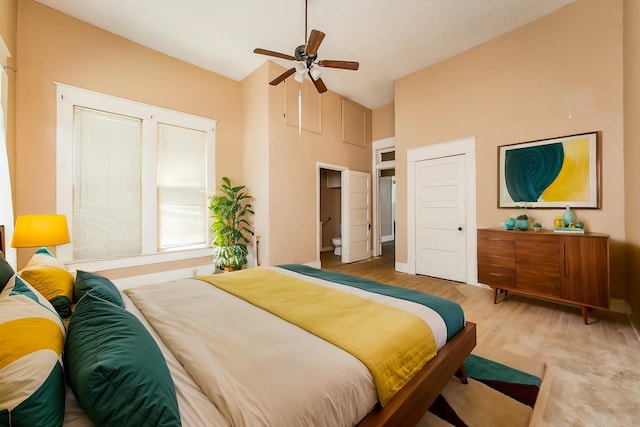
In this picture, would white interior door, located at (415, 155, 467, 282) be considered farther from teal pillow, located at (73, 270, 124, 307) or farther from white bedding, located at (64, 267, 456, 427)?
teal pillow, located at (73, 270, 124, 307)

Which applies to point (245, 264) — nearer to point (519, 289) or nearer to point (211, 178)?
point (211, 178)

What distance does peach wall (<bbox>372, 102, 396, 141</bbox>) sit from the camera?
5.75m

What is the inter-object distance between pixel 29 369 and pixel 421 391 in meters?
1.38

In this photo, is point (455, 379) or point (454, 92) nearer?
point (455, 379)

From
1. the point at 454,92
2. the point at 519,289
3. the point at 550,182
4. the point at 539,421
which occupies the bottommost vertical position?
the point at 539,421

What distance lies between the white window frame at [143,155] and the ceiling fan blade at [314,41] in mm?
2554

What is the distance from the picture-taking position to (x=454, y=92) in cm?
408

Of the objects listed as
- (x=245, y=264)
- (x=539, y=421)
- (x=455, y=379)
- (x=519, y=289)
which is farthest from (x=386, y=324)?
(x=245, y=264)

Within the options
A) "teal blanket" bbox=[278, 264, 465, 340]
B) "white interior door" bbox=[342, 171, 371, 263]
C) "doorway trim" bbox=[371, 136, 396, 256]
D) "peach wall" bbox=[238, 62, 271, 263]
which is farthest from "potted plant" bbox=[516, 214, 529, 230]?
"peach wall" bbox=[238, 62, 271, 263]

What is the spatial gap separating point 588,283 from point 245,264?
4.39 metres

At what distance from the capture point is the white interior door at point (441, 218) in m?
4.01

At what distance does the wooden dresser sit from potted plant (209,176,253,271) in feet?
11.4

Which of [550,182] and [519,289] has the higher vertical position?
[550,182]

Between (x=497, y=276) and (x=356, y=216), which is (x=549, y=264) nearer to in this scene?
(x=497, y=276)
